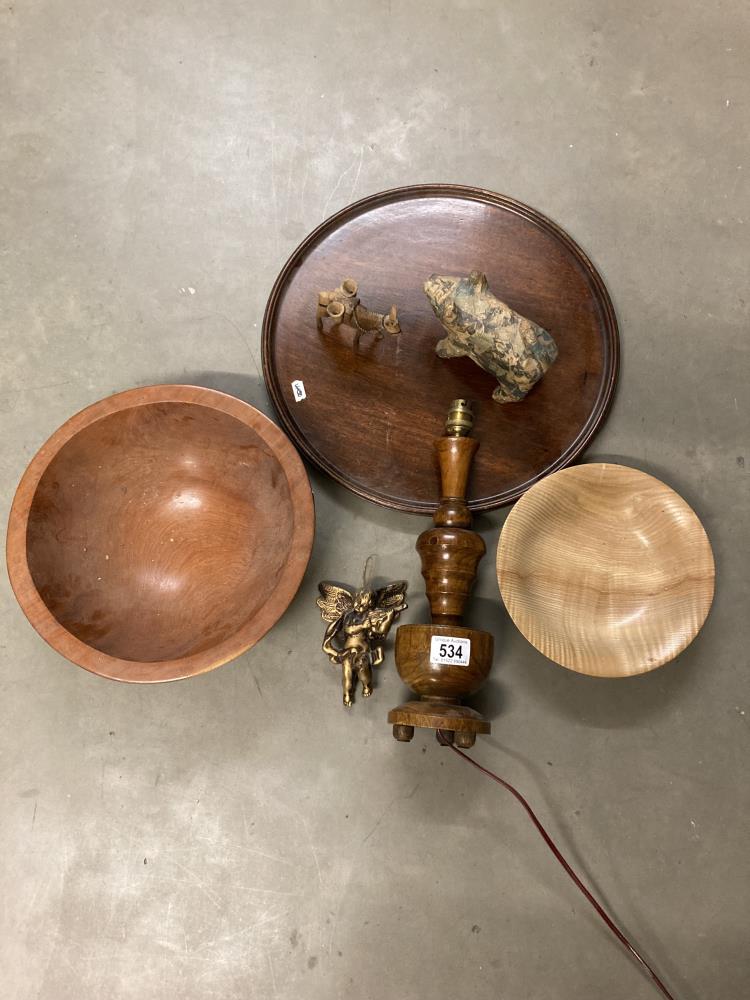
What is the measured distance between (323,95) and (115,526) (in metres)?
1.14

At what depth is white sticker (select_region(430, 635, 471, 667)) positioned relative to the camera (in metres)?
1.35

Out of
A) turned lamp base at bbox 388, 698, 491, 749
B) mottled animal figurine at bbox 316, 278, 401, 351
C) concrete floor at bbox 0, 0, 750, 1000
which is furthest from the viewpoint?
concrete floor at bbox 0, 0, 750, 1000

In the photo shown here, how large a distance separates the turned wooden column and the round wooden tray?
0.09 m

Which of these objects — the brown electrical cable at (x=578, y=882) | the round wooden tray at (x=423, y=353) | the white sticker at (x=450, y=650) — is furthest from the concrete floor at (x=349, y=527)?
the white sticker at (x=450, y=650)

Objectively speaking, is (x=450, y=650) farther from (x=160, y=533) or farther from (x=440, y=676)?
(x=160, y=533)

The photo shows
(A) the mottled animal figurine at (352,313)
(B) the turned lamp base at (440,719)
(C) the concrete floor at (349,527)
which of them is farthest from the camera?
(C) the concrete floor at (349,527)

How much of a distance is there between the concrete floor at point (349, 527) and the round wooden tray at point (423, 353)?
134 millimetres

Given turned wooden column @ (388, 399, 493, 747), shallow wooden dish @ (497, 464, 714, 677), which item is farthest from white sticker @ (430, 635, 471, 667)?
shallow wooden dish @ (497, 464, 714, 677)

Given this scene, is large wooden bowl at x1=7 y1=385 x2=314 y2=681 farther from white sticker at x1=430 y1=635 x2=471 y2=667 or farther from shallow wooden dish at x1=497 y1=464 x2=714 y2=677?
shallow wooden dish at x1=497 y1=464 x2=714 y2=677

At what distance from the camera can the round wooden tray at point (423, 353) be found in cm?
152

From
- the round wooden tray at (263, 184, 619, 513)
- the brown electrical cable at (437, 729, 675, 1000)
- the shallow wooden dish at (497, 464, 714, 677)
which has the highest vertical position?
the round wooden tray at (263, 184, 619, 513)

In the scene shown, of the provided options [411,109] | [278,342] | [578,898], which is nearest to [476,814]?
[578,898]

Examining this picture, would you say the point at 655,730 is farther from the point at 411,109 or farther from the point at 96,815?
the point at 411,109

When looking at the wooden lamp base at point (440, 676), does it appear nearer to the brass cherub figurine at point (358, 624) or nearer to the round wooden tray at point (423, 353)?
the brass cherub figurine at point (358, 624)
